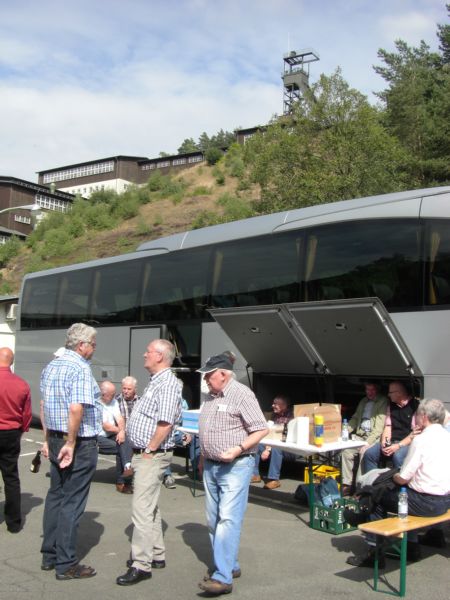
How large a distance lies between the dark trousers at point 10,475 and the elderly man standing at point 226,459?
2474 mm

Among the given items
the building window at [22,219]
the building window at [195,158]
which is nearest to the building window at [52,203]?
the building window at [22,219]

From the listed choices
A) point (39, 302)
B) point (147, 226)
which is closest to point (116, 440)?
point (39, 302)

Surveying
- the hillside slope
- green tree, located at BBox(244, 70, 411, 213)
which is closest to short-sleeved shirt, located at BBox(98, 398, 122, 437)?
green tree, located at BBox(244, 70, 411, 213)

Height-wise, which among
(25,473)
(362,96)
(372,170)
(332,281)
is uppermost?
(362,96)

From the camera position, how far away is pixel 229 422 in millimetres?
5207

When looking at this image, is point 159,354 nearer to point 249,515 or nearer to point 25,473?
point 249,515

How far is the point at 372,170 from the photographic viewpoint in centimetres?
2488

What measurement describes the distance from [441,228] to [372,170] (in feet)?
57.0

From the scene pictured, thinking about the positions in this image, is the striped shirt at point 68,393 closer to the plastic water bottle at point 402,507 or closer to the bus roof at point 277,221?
the plastic water bottle at point 402,507

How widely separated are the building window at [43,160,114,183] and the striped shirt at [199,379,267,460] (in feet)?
325

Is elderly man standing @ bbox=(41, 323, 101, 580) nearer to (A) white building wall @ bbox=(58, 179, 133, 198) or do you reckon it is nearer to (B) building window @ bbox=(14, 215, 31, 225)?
(B) building window @ bbox=(14, 215, 31, 225)

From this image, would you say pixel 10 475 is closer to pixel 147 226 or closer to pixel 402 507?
pixel 402 507

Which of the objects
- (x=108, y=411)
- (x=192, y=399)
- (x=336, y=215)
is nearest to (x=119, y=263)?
(x=192, y=399)

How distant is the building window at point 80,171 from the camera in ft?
334
